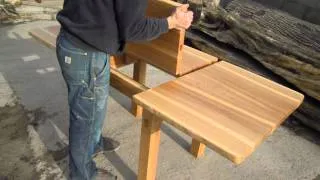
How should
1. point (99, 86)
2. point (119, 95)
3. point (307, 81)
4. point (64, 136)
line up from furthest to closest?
point (119, 95)
point (307, 81)
point (64, 136)
point (99, 86)

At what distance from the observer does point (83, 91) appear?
6.91 ft

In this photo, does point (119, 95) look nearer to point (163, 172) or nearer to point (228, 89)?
point (163, 172)

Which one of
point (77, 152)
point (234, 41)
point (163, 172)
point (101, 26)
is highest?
point (101, 26)

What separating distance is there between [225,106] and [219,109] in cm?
6

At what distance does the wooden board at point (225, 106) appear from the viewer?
5.73 feet

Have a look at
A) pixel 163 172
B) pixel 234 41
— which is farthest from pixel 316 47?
pixel 163 172

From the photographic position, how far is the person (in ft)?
6.14

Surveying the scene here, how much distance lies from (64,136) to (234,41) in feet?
7.09

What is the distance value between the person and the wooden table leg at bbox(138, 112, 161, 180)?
317 millimetres

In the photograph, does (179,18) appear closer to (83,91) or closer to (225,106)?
(225,106)

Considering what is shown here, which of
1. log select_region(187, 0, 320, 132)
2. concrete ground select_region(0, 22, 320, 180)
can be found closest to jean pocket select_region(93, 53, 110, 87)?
concrete ground select_region(0, 22, 320, 180)

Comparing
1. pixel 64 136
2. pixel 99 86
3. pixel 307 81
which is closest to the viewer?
pixel 99 86

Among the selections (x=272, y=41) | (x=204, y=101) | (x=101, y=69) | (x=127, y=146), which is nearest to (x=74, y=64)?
(x=101, y=69)

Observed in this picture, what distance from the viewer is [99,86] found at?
2.13 metres
